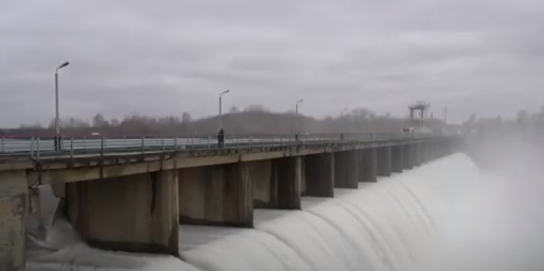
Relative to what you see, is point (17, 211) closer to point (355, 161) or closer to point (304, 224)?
point (304, 224)

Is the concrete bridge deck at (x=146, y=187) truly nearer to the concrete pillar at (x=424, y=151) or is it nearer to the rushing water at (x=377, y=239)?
the rushing water at (x=377, y=239)

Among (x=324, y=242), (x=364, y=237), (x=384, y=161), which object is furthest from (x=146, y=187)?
(x=384, y=161)

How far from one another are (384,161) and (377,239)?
27.1 m

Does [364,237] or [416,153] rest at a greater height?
[416,153]

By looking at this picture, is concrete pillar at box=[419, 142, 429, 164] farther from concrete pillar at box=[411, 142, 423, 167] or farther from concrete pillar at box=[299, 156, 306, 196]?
concrete pillar at box=[299, 156, 306, 196]

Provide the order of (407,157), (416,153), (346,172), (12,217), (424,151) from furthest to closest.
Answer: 1. (424,151)
2. (416,153)
3. (407,157)
4. (346,172)
5. (12,217)

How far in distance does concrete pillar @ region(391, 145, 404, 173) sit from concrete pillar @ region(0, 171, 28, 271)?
52.3m

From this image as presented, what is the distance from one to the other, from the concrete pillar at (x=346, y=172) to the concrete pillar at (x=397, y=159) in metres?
19.3

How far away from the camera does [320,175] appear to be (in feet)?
124

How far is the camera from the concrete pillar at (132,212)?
61.3 feet

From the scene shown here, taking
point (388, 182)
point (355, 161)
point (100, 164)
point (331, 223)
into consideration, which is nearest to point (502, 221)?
point (388, 182)

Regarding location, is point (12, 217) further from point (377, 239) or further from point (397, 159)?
point (397, 159)

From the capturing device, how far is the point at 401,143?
61250 mm

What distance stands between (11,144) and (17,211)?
206 cm
